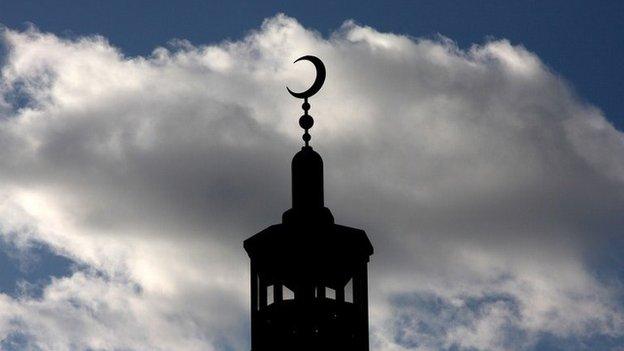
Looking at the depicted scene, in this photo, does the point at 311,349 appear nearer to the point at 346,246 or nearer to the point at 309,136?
the point at 346,246

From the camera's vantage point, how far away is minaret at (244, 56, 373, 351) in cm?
3716

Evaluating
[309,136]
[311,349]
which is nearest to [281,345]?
[311,349]

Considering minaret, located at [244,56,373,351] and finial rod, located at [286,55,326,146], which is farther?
finial rod, located at [286,55,326,146]

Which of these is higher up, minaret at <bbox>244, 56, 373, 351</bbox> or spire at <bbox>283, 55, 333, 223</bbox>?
spire at <bbox>283, 55, 333, 223</bbox>

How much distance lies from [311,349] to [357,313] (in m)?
2.32

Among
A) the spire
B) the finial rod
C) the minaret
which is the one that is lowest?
the minaret

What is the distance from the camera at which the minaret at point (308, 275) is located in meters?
37.2

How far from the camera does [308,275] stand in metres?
37.2

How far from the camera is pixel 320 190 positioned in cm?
3944

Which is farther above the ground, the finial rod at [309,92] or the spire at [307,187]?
the finial rod at [309,92]

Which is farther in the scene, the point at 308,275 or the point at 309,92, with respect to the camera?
the point at 309,92

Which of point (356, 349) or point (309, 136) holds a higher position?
point (309, 136)

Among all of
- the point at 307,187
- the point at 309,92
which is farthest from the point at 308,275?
the point at 309,92

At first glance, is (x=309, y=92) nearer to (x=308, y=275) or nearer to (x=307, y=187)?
(x=307, y=187)
